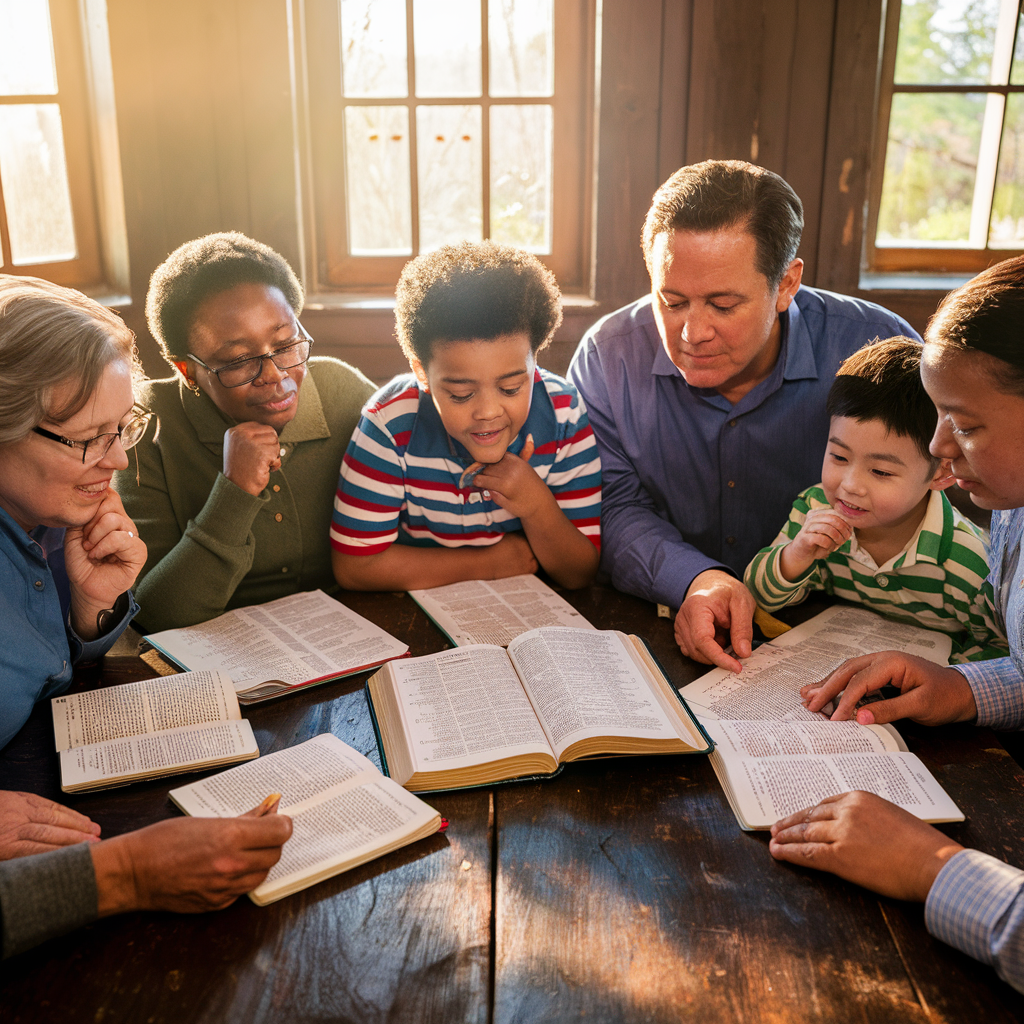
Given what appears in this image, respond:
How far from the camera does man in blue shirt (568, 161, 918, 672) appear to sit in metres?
1.90

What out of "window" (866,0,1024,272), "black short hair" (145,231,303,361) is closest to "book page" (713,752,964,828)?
"black short hair" (145,231,303,361)

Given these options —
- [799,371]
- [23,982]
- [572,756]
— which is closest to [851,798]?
[572,756]

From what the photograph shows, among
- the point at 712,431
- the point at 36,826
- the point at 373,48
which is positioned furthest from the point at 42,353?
the point at 373,48

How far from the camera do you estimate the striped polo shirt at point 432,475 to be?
6.30 ft

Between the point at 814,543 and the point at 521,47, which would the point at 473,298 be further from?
the point at 521,47

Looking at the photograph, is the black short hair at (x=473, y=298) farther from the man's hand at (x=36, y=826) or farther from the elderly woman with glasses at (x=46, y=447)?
the man's hand at (x=36, y=826)

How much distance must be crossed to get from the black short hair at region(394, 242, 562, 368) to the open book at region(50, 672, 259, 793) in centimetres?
78

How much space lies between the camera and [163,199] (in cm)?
273

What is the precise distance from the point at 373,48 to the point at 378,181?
1.27ft

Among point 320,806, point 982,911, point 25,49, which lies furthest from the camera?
point 25,49

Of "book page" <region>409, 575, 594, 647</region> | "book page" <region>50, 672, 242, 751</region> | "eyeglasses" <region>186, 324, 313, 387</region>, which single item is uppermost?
"eyeglasses" <region>186, 324, 313, 387</region>

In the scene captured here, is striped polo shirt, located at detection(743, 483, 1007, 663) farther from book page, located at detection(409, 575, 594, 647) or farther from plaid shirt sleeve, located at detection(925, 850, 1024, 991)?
plaid shirt sleeve, located at detection(925, 850, 1024, 991)

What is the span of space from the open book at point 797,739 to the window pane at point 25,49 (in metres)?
2.62

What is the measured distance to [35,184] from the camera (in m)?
2.77
